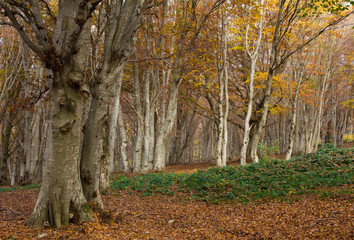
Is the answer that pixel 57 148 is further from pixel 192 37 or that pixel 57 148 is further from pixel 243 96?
pixel 243 96

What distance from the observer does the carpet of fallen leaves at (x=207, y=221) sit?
174 inches

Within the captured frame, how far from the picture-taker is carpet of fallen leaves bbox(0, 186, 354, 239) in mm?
4410

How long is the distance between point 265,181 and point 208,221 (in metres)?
3.57

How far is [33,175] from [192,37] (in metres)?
10.9

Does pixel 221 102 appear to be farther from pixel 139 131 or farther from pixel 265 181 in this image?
pixel 265 181

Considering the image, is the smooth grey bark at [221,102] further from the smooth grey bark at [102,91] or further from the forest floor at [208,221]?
the smooth grey bark at [102,91]

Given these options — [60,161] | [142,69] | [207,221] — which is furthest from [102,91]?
[142,69]

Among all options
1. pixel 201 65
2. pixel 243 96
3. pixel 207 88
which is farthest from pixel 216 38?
pixel 243 96

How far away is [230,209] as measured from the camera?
7168mm

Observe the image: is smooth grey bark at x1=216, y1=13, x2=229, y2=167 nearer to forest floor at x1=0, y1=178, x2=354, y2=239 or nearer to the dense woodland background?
the dense woodland background

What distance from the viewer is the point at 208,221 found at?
6.11 m

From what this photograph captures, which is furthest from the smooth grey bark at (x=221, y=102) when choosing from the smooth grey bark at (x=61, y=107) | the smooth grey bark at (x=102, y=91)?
the smooth grey bark at (x=61, y=107)

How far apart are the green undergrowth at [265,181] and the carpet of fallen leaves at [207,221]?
619mm

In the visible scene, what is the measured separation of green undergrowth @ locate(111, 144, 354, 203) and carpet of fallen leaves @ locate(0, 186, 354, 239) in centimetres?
62
